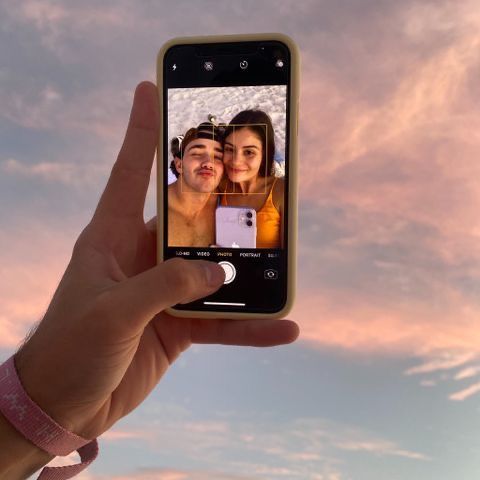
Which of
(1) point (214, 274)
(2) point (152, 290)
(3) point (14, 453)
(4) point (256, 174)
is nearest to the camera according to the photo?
(2) point (152, 290)

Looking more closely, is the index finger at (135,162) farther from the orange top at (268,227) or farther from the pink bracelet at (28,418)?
the pink bracelet at (28,418)

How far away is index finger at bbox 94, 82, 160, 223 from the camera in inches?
90.7

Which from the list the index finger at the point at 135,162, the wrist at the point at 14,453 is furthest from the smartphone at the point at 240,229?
the wrist at the point at 14,453

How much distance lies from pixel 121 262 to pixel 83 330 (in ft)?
1.58

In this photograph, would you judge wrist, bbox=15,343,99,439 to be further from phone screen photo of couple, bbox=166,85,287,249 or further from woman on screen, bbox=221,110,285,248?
woman on screen, bbox=221,110,285,248

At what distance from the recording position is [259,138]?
2268 millimetres

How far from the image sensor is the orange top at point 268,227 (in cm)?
228

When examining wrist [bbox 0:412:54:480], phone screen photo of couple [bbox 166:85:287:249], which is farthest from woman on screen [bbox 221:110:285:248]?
wrist [bbox 0:412:54:480]

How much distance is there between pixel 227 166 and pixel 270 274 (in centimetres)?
46

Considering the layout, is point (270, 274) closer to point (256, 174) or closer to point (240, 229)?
point (240, 229)

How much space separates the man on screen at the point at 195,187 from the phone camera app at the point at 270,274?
25cm

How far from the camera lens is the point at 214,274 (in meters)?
2.04

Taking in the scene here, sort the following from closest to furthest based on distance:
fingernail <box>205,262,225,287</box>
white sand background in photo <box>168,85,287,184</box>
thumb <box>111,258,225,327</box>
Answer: thumb <box>111,258,225,327</box> < fingernail <box>205,262,225,287</box> < white sand background in photo <box>168,85,287,184</box>

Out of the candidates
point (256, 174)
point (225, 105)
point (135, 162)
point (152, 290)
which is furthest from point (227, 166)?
point (152, 290)
